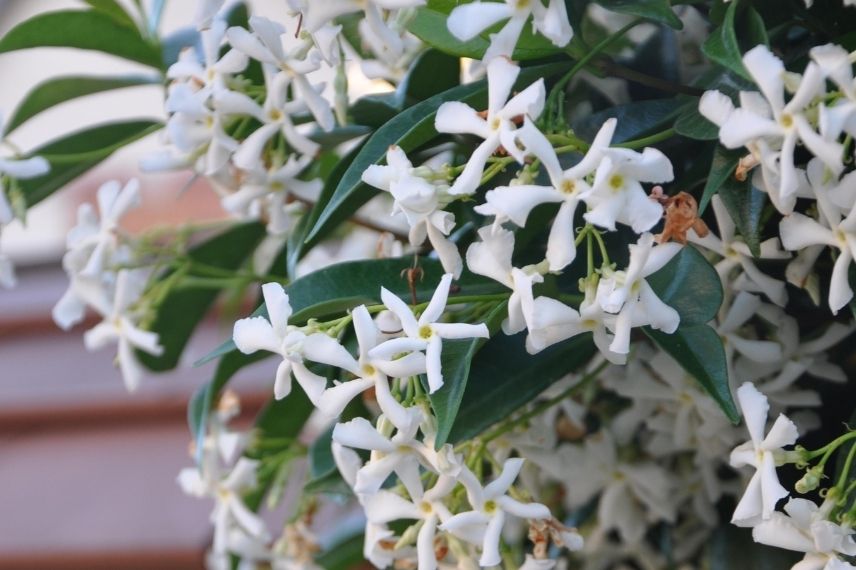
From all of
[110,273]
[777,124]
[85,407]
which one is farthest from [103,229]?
[85,407]

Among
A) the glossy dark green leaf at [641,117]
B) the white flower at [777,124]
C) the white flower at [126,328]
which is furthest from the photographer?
the white flower at [126,328]

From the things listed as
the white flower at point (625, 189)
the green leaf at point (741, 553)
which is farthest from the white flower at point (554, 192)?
the green leaf at point (741, 553)

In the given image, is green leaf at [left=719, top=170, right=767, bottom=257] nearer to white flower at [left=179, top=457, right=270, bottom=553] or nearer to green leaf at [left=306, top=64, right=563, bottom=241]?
green leaf at [left=306, top=64, right=563, bottom=241]

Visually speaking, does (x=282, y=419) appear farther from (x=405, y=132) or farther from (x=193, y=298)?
(x=405, y=132)

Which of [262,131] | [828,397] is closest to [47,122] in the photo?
[262,131]

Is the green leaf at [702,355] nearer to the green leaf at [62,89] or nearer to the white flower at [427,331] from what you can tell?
the white flower at [427,331]

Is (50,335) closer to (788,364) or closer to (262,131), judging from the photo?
(262,131)

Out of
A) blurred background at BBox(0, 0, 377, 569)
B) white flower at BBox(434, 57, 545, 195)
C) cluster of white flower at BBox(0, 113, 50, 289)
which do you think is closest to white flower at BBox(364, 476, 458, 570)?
white flower at BBox(434, 57, 545, 195)
